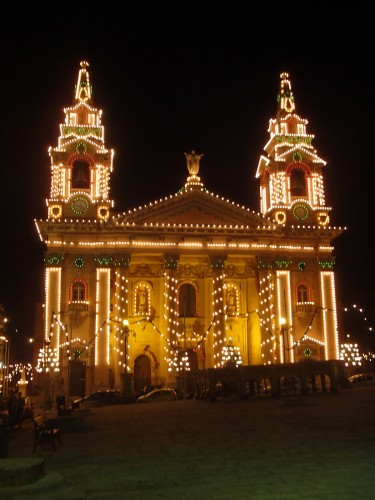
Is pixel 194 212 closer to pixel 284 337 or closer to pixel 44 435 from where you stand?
pixel 284 337

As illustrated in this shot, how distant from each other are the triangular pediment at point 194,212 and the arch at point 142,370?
11.5 metres

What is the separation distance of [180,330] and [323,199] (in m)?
17.5

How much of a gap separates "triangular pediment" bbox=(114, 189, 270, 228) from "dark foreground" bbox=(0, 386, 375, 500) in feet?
89.9

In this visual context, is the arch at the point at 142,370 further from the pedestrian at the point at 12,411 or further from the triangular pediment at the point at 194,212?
the pedestrian at the point at 12,411

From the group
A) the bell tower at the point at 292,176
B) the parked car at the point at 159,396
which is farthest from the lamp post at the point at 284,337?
the parked car at the point at 159,396

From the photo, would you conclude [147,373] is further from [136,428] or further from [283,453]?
[283,453]

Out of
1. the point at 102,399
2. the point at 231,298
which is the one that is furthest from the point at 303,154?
the point at 102,399

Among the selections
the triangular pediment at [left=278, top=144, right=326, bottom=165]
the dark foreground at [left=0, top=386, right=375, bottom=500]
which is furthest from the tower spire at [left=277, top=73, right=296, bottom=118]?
the dark foreground at [left=0, top=386, right=375, bottom=500]

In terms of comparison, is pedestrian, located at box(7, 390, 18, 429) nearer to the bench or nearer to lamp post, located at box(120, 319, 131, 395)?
the bench

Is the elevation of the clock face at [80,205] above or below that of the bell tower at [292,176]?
below

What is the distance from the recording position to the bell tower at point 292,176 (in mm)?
54094

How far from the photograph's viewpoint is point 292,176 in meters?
55.4

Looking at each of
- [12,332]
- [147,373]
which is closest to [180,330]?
[147,373]

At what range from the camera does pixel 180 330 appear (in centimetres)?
5034
